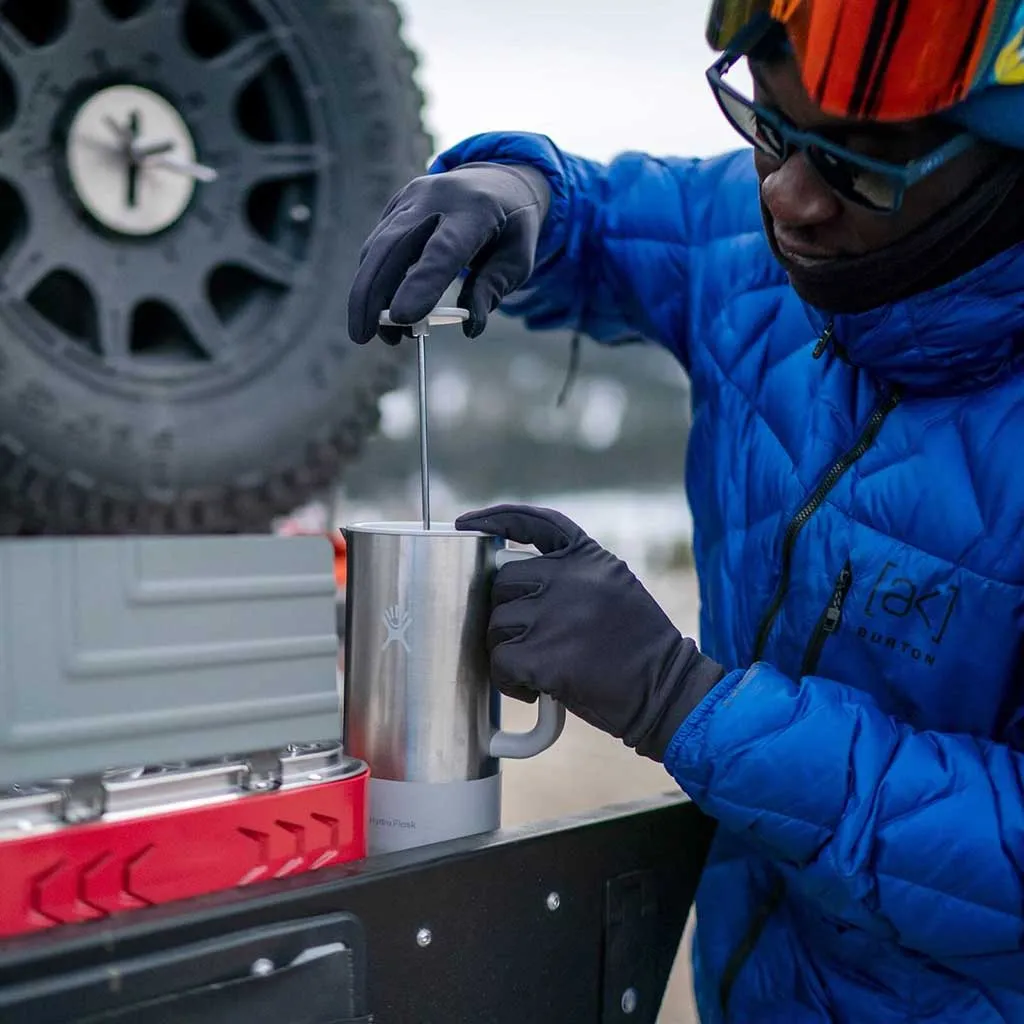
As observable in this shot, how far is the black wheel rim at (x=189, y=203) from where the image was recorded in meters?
1.52

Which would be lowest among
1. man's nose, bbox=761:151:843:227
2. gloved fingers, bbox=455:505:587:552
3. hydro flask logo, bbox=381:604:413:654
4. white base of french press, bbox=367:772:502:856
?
white base of french press, bbox=367:772:502:856

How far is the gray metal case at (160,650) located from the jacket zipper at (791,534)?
0.32 meters

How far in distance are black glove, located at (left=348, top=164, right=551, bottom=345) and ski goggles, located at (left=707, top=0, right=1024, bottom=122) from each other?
260 millimetres

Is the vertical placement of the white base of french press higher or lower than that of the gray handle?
lower

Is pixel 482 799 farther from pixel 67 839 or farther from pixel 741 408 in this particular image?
pixel 741 408

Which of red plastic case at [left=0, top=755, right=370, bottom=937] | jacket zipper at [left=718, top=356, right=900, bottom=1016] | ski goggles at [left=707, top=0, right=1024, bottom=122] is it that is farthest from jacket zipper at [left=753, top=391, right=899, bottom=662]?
red plastic case at [left=0, top=755, right=370, bottom=937]

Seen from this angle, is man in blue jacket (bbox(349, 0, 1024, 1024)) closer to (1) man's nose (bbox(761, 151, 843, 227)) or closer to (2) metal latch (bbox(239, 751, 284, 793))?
(1) man's nose (bbox(761, 151, 843, 227))

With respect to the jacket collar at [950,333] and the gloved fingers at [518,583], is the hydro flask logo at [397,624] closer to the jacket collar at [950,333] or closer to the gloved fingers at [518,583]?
the gloved fingers at [518,583]

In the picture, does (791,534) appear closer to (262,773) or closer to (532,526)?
(532,526)

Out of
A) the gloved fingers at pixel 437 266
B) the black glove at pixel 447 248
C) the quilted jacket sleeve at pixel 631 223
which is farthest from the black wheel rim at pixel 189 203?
the gloved fingers at pixel 437 266

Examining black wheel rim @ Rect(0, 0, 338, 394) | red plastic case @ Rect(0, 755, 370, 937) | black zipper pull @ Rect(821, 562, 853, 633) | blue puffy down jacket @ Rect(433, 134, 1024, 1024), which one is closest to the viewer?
red plastic case @ Rect(0, 755, 370, 937)

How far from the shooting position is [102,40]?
1.56 metres

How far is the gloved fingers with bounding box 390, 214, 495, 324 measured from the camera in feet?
2.63

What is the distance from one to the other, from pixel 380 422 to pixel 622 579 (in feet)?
3.63
